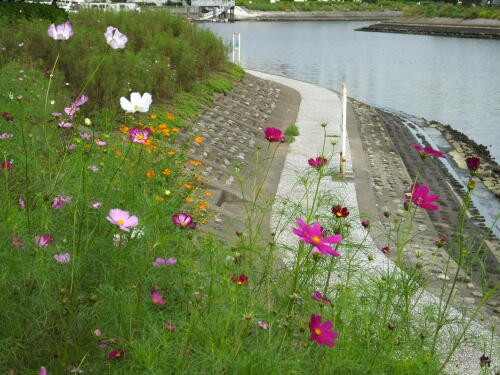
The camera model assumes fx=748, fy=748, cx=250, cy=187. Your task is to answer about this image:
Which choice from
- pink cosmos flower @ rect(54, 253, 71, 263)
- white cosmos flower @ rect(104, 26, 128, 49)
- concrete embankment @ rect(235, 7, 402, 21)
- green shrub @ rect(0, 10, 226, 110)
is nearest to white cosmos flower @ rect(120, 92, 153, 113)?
white cosmos flower @ rect(104, 26, 128, 49)

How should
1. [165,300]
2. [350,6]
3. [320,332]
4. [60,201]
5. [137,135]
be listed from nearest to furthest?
1. [320,332]
2. [165,300]
3. [60,201]
4. [137,135]
5. [350,6]

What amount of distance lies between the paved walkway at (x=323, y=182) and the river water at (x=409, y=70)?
15.2 ft

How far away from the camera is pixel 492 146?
782 inches

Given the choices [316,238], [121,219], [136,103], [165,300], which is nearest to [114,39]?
[136,103]

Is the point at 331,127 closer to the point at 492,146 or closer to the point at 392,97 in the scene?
the point at 492,146

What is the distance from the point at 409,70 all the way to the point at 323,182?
31.3 meters

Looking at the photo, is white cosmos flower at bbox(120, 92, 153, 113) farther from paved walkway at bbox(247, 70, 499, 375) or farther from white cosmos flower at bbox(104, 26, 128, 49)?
paved walkway at bbox(247, 70, 499, 375)

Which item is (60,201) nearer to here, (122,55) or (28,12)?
(122,55)

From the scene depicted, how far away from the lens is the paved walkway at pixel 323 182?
4962 millimetres

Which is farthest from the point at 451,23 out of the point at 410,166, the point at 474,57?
the point at 410,166

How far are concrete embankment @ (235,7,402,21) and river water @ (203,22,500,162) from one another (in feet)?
139

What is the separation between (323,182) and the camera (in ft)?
32.8

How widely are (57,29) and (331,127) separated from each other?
11621mm

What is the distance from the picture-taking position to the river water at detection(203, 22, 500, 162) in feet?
83.5
